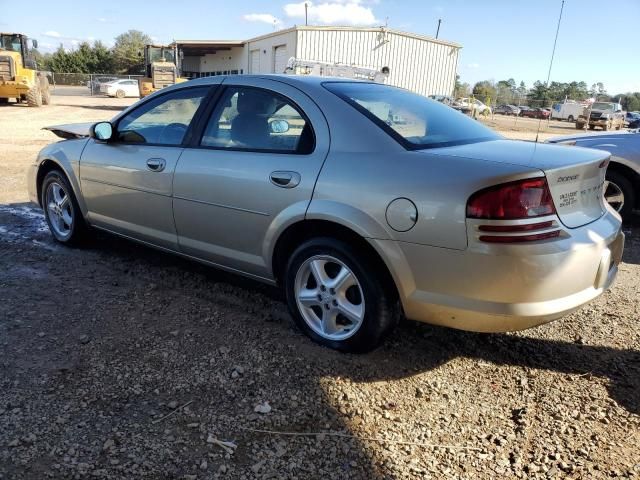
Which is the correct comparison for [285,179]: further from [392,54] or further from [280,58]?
[392,54]

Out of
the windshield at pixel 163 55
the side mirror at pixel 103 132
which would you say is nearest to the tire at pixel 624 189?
the side mirror at pixel 103 132

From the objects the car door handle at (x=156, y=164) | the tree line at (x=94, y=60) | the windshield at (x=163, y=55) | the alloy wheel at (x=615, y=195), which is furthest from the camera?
the tree line at (x=94, y=60)

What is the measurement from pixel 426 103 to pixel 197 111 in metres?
1.64

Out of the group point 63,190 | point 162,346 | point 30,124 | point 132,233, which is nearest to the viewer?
point 162,346

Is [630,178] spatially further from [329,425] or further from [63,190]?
[63,190]

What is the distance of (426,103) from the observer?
381 centimetres

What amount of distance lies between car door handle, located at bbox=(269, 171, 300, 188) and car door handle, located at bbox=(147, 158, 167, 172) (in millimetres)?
1065

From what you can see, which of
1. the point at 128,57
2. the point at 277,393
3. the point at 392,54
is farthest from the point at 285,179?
the point at 128,57

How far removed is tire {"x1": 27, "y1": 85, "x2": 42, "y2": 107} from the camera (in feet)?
79.9

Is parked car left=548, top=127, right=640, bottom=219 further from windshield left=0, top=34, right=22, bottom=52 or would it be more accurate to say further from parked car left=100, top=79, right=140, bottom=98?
parked car left=100, top=79, right=140, bottom=98

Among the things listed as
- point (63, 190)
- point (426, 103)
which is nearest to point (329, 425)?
point (426, 103)

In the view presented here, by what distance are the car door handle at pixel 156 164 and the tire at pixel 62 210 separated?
1.26 metres

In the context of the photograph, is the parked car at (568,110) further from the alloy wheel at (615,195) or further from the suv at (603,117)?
the alloy wheel at (615,195)

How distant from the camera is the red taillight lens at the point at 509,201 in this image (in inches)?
98.8
